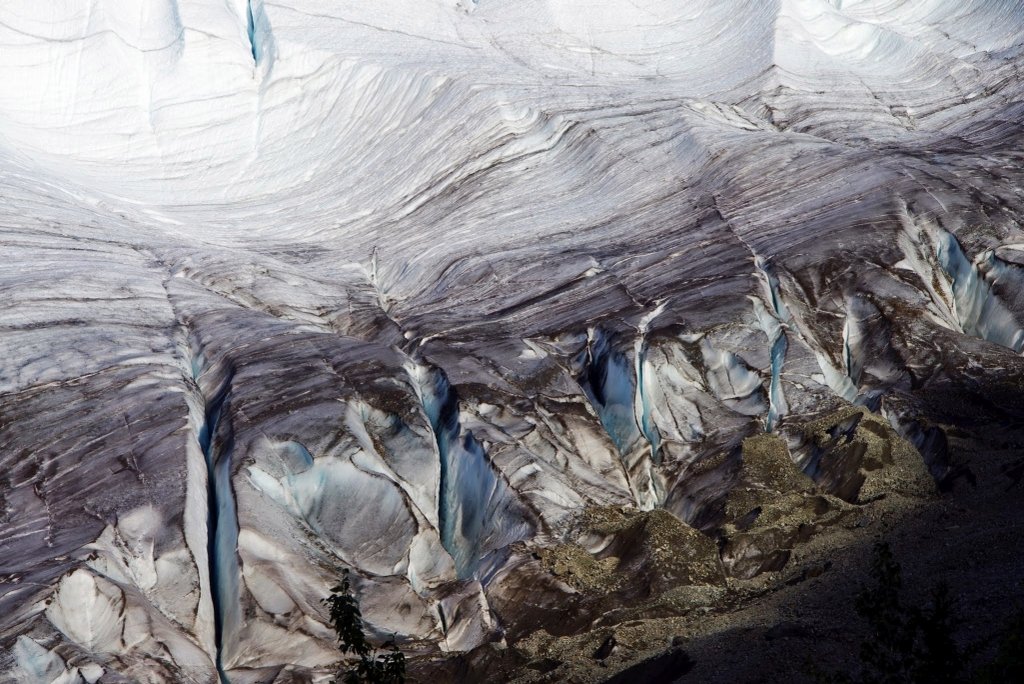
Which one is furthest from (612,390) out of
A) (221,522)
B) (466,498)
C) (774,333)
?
(221,522)

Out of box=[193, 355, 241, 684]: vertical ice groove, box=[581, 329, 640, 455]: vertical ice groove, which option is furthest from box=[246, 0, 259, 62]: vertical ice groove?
box=[581, 329, 640, 455]: vertical ice groove

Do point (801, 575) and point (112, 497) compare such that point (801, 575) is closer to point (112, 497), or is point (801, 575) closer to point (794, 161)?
point (112, 497)

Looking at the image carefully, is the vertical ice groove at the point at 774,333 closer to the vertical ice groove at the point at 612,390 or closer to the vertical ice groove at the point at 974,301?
the vertical ice groove at the point at 612,390

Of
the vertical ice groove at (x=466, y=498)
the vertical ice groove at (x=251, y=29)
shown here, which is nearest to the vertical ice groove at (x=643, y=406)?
the vertical ice groove at (x=466, y=498)

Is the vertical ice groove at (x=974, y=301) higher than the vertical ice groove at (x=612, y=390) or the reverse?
higher

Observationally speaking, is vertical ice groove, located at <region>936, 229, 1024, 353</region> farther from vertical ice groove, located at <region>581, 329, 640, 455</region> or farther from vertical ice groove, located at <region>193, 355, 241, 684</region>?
vertical ice groove, located at <region>193, 355, 241, 684</region>

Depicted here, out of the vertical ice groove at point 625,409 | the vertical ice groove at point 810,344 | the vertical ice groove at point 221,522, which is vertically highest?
the vertical ice groove at point 810,344

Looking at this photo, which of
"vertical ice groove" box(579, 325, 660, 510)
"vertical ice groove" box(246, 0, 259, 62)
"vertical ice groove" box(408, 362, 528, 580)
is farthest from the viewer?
"vertical ice groove" box(246, 0, 259, 62)
